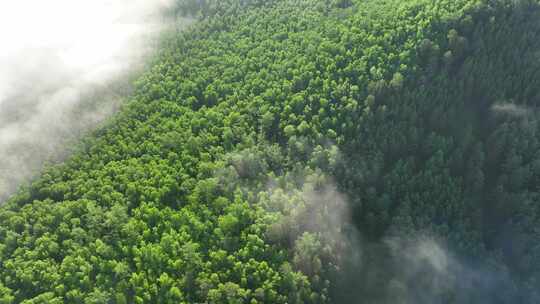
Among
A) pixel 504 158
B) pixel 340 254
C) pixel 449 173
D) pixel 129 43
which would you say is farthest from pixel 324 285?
pixel 129 43

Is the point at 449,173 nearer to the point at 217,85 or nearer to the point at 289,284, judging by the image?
the point at 289,284

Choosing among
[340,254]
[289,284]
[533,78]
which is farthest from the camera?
[533,78]

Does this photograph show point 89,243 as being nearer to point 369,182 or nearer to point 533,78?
point 369,182

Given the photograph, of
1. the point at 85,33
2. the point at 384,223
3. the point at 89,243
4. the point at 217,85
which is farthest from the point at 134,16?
the point at 384,223

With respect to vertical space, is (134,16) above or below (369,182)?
above

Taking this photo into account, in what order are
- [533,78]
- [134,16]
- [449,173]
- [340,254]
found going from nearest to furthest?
1. [340,254]
2. [449,173]
3. [533,78]
4. [134,16]

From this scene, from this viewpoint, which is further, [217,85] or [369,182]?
[217,85]

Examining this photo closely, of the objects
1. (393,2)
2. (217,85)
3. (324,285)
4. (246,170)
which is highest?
(393,2)
